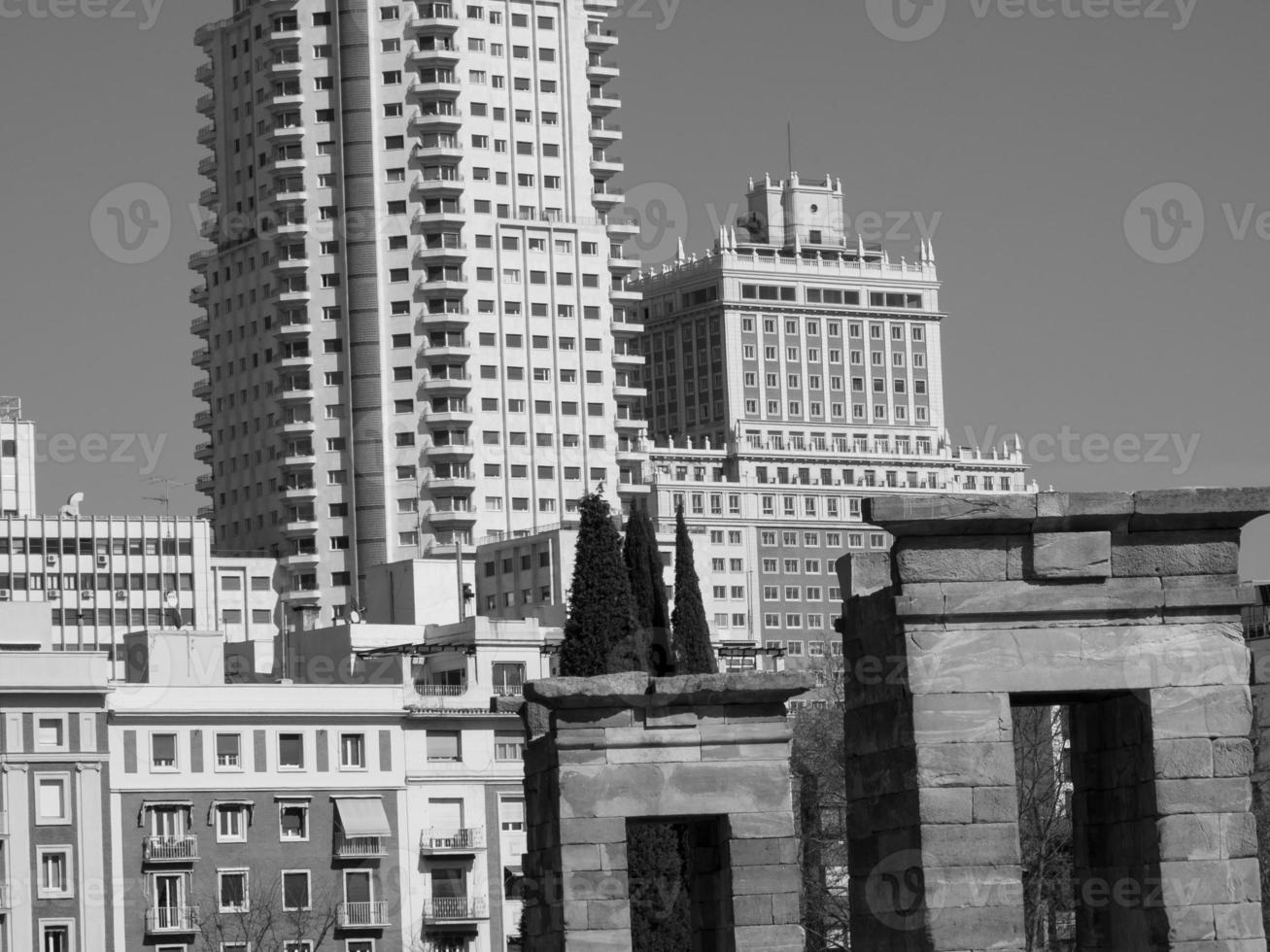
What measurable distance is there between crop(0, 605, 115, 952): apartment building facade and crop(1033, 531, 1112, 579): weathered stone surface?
199 feet

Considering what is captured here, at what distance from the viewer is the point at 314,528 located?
172625 millimetres

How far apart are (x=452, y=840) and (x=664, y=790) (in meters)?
50.2

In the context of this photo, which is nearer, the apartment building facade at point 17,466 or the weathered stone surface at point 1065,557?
the weathered stone surface at point 1065,557

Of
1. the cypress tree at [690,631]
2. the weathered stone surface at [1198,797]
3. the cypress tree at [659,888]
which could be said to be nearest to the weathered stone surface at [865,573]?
the weathered stone surface at [1198,797]

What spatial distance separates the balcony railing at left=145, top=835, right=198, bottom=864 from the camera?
83.4 meters

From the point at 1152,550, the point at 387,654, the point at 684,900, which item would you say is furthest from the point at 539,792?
the point at 387,654

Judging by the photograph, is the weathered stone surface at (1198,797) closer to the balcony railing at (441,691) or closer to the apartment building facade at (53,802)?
the apartment building facade at (53,802)

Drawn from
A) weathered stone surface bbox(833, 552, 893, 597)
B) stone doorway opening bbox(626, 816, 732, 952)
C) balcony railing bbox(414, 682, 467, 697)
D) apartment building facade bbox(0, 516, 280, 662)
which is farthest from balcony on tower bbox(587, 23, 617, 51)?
→ weathered stone surface bbox(833, 552, 893, 597)

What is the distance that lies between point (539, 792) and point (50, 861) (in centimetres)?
4606

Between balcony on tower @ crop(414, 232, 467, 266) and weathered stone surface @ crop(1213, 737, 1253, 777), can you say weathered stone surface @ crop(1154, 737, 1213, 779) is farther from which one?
balcony on tower @ crop(414, 232, 467, 266)

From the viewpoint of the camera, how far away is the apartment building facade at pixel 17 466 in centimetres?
16838

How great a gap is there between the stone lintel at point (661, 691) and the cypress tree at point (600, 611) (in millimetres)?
26788

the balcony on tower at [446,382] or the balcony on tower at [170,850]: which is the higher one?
the balcony on tower at [446,382]

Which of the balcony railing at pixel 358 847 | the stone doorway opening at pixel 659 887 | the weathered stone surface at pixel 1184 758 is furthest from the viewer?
the balcony railing at pixel 358 847
